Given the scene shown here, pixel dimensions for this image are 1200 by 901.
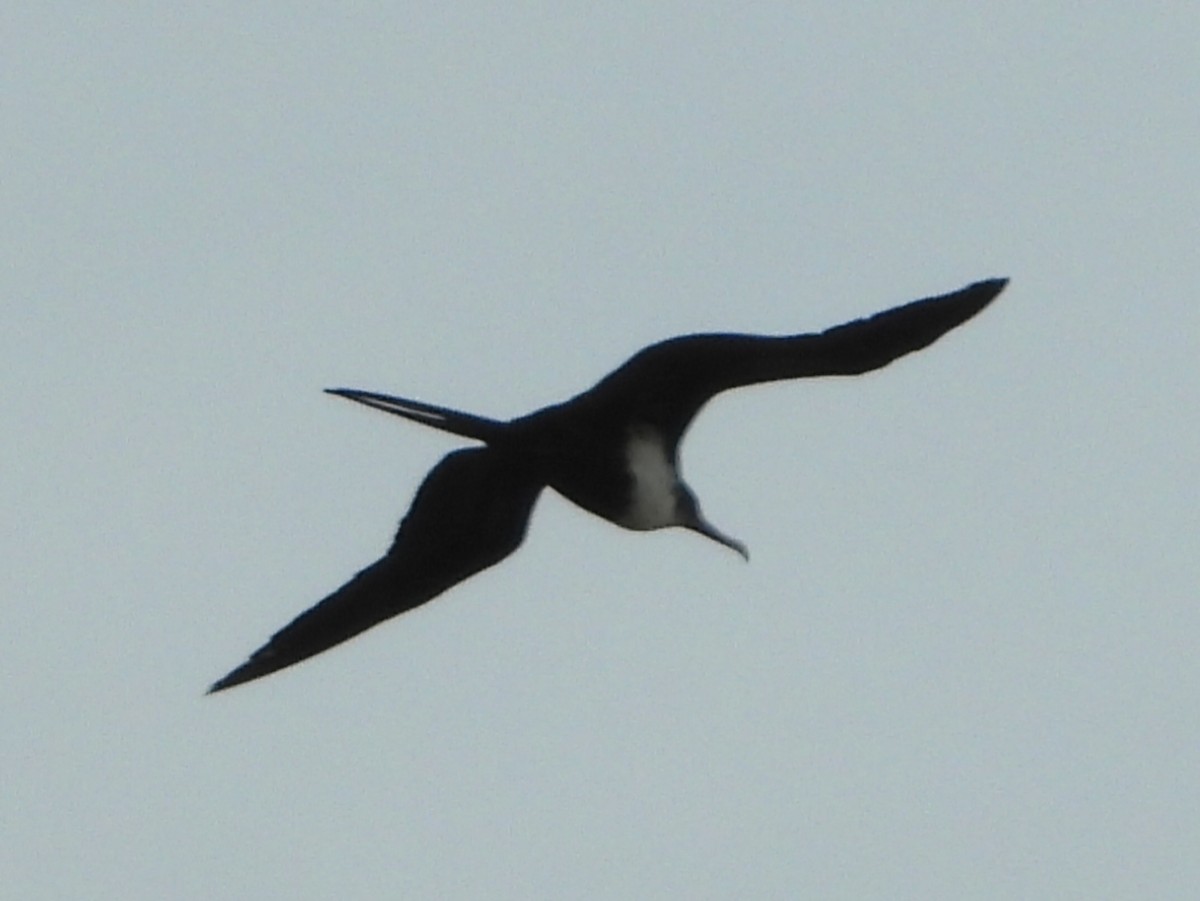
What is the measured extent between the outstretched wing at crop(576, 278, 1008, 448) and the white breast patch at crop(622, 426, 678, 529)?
94mm

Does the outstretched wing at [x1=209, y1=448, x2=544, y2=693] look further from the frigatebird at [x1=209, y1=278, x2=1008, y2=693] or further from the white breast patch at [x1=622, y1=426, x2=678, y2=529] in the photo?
the white breast patch at [x1=622, y1=426, x2=678, y2=529]

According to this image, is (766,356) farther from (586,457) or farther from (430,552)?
Result: (430,552)

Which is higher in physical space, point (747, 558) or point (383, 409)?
point (383, 409)

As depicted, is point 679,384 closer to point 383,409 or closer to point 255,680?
point 383,409

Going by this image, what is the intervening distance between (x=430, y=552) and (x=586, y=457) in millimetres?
734

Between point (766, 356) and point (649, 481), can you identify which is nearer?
point (766, 356)

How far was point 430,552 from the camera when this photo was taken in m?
10.6

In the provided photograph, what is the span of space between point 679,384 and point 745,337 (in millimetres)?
421

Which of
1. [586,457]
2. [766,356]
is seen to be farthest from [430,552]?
[766,356]

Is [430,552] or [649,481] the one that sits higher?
[430,552]

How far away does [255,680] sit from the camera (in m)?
10.4

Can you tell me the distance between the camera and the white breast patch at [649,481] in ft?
33.7

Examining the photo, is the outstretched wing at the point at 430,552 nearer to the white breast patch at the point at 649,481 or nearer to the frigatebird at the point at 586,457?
the frigatebird at the point at 586,457

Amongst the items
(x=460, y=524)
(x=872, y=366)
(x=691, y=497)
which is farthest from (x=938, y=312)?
(x=460, y=524)
